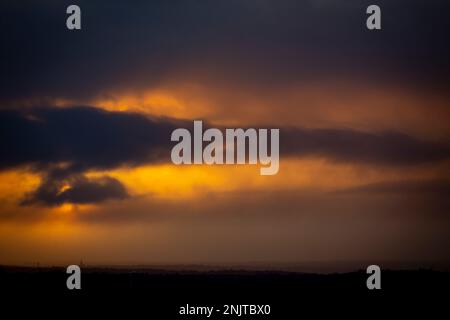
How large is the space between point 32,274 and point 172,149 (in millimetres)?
3736

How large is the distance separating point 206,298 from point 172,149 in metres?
2.70

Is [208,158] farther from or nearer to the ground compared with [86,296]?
farther from the ground

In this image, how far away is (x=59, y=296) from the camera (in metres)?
18.1

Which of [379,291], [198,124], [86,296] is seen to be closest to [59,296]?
[86,296]

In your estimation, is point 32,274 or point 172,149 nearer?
point 172,149
